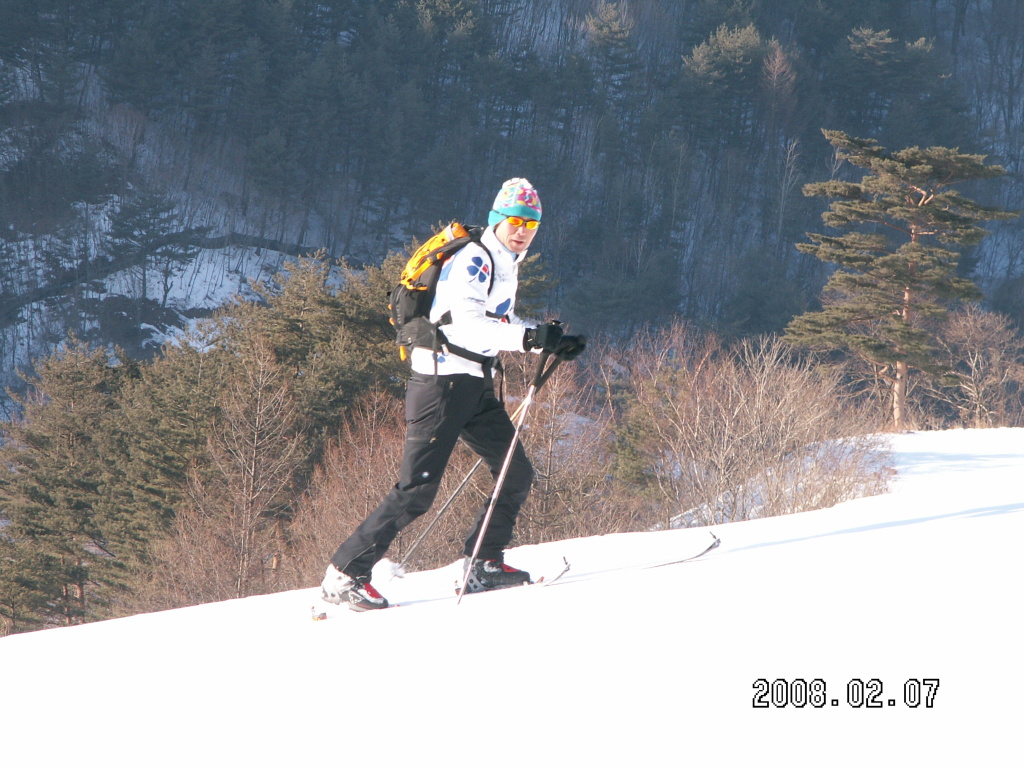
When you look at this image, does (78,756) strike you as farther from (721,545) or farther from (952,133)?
(952,133)

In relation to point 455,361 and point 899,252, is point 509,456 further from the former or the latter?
point 899,252

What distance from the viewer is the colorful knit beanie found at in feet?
12.1

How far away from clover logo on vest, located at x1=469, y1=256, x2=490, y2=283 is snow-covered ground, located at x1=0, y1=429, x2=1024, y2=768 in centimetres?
129

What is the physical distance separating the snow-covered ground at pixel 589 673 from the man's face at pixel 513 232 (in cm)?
144

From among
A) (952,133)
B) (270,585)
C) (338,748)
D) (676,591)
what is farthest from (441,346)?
(952,133)

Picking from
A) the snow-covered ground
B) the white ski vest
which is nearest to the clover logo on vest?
the white ski vest

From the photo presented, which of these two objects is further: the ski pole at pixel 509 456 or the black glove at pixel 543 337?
the ski pole at pixel 509 456

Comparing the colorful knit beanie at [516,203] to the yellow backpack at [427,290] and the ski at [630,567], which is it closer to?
the yellow backpack at [427,290]

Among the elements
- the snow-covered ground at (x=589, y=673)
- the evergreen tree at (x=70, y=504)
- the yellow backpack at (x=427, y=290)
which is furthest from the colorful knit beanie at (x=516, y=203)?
the evergreen tree at (x=70, y=504)

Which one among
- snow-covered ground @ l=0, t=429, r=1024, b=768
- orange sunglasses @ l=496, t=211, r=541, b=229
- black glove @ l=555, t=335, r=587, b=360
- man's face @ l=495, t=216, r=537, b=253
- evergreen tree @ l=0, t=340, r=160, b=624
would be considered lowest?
evergreen tree @ l=0, t=340, r=160, b=624

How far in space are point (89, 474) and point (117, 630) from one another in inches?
951

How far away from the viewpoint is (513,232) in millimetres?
3697

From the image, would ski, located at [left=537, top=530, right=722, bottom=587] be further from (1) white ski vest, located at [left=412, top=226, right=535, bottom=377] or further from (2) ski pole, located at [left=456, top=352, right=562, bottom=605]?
(1) white ski vest, located at [left=412, top=226, right=535, bottom=377]

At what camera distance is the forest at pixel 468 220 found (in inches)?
918
